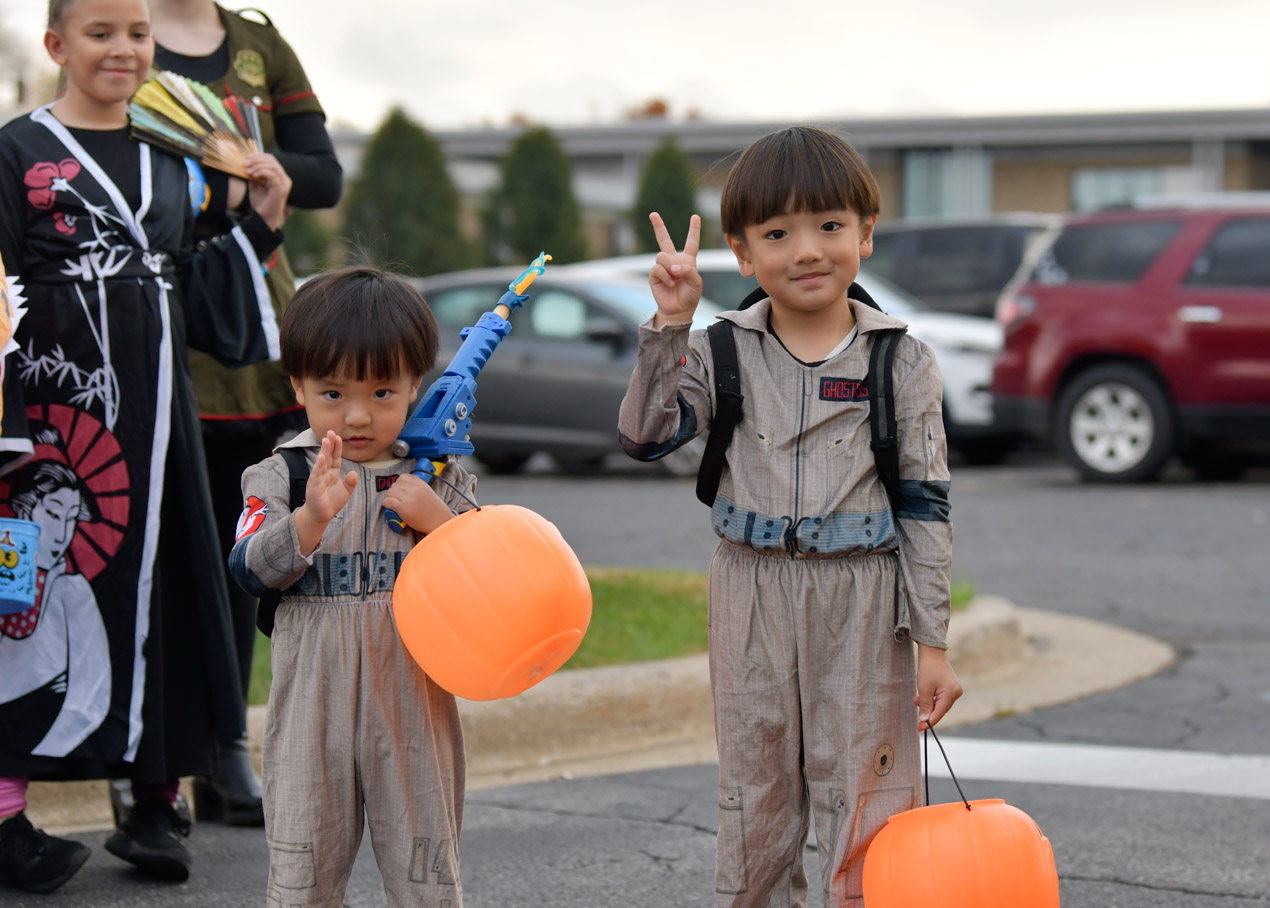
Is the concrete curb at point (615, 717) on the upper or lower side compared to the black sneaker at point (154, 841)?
lower

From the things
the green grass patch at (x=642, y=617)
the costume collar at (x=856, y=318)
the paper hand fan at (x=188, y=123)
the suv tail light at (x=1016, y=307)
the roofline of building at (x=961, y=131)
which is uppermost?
the roofline of building at (x=961, y=131)

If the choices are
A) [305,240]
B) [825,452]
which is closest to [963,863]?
[825,452]

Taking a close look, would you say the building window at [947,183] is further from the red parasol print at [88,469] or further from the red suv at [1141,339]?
the red parasol print at [88,469]

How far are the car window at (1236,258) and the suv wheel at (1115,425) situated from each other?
778 millimetres

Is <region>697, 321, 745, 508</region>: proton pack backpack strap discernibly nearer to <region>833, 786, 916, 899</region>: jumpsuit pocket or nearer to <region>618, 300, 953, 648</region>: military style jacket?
<region>618, 300, 953, 648</region>: military style jacket

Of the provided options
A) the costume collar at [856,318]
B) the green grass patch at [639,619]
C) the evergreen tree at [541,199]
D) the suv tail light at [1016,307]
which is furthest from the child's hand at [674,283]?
the evergreen tree at [541,199]

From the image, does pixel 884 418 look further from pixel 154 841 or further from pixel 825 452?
pixel 154 841

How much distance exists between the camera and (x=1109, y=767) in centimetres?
433

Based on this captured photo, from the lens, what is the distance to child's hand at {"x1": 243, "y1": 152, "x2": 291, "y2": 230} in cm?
356

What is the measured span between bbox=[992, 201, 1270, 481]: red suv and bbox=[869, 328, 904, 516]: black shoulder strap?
8.07m

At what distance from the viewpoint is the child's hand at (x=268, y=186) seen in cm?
356

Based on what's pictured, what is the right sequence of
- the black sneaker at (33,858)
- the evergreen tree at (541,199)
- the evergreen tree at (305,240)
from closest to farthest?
the black sneaker at (33,858)
the evergreen tree at (541,199)
the evergreen tree at (305,240)

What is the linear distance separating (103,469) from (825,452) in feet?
5.23

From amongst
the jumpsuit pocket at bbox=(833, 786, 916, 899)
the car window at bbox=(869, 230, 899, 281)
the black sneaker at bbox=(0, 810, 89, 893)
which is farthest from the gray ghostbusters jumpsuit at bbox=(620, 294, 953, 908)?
the car window at bbox=(869, 230, 899, 281)
